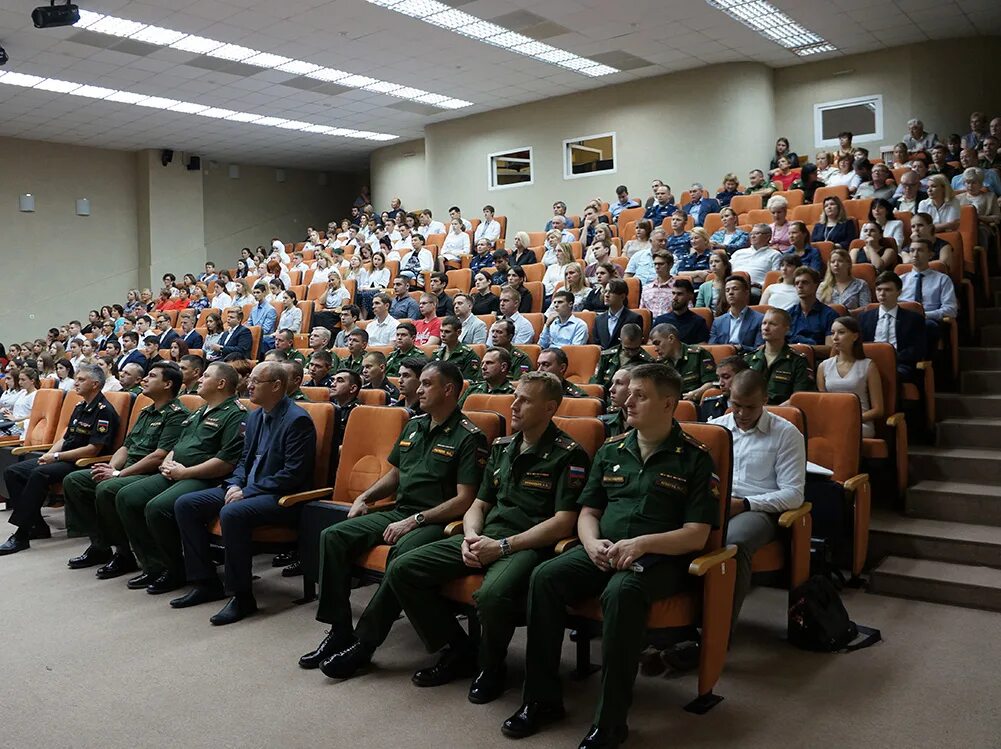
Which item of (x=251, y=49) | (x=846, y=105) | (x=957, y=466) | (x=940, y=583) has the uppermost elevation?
(x=251, y=49)

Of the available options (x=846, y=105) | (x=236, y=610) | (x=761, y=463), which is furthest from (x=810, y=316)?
(x=846, y=105)

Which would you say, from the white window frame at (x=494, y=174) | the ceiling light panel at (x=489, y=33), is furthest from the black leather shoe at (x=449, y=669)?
the white window frame at (x=494, y=174)

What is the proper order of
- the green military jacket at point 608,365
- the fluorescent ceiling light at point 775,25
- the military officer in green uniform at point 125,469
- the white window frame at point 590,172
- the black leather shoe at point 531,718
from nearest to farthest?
the black leather shoe at point 531,718
the military officer in green uniform at point 125,469
the green military jacket at point 608,365
the fluorescent ceiling light at point 775,25
the white window frame at point 590,172

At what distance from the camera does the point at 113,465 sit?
4.36 metres

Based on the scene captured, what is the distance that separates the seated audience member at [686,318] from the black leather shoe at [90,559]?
11.1 ft

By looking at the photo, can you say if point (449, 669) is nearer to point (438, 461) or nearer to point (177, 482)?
point (438, 461)

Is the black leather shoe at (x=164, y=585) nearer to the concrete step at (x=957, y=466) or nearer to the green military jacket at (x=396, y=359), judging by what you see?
the green military jacket at (x=396, y=359)

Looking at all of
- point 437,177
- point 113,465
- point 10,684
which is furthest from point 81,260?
point 10,684

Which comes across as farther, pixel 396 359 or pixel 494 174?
pixel 494 174

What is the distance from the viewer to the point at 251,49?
891 cm

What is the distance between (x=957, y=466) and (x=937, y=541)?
659 millimetres

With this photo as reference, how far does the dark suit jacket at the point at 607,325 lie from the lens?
5219mm

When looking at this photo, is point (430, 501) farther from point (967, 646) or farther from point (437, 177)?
point (437, 177)

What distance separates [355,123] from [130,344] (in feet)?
17.7
